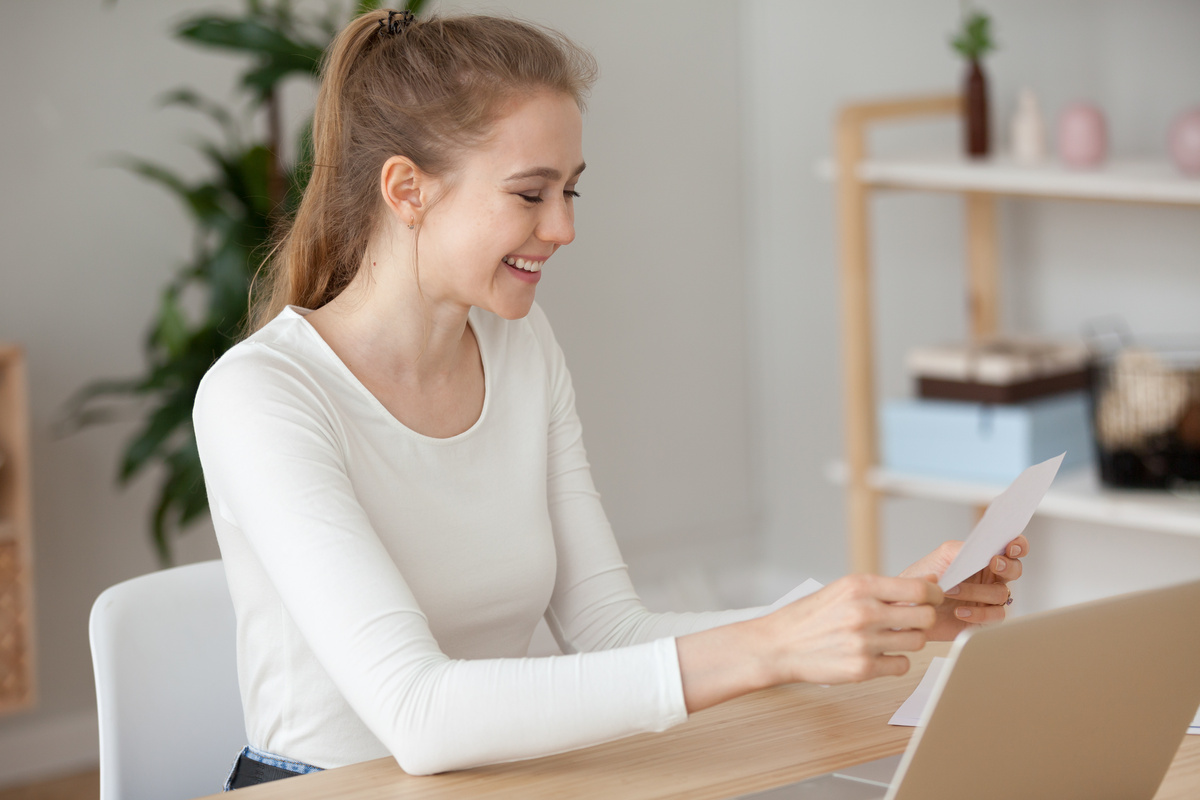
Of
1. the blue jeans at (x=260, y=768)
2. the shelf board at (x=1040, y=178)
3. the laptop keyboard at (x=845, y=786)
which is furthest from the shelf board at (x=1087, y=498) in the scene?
the blue jeans at (x=260, y=768)

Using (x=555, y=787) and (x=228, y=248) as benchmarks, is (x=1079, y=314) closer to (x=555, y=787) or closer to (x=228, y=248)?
(x=228, y=248)

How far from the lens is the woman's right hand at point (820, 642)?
0.93 metres

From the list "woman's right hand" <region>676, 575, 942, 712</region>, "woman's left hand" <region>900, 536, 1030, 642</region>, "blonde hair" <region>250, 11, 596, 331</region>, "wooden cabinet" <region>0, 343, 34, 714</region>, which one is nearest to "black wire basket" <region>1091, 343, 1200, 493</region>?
"woman's left hand" <region>900, 536, 1030, 642</region>

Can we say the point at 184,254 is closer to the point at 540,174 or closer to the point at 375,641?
the point at 540,174

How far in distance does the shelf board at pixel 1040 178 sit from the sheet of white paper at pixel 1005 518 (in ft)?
3.98

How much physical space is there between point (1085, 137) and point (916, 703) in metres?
1.45

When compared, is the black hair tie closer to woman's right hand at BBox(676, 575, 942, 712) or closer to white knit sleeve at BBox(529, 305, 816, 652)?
white knit sleeve at BBox(529, 305, 816, 652)

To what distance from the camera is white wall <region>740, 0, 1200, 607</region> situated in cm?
242

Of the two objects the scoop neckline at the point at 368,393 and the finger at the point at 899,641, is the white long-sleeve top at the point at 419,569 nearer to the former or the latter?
the scoop neckline at the point at 368,393

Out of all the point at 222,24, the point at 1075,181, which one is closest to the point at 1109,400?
the point at 1075,181

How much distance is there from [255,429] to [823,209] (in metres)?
2.31

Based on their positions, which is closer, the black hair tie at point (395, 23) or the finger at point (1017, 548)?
the finger at point (1017, 548)

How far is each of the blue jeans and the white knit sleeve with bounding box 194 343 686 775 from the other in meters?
0.23

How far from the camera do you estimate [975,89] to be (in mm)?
2432
